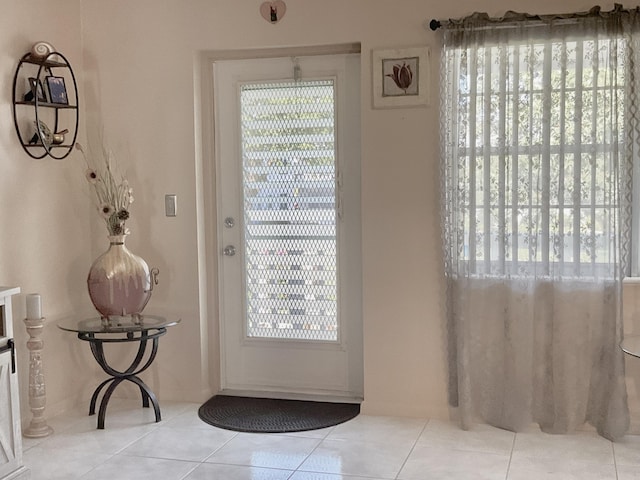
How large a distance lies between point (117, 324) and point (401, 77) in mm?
1843

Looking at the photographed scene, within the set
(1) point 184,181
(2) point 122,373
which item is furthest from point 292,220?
(2) point 122,373

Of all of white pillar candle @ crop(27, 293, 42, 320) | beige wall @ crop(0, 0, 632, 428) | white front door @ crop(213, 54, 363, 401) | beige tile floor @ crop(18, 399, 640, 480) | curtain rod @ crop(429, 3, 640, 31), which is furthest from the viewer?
white front door @ crop(213, 54, 363, 401)

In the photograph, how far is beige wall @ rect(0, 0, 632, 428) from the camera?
3.85 metres

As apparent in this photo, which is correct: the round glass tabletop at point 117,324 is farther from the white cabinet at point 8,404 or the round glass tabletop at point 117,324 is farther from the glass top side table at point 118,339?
the white cabinet at point 8,404

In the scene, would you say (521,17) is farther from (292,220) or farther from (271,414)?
(271,414)

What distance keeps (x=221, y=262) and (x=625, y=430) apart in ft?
7.27

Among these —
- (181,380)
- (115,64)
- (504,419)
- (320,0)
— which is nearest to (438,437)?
(504,419)

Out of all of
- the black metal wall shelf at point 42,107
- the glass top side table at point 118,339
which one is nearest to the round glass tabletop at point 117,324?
the glass top side table at point 118,339

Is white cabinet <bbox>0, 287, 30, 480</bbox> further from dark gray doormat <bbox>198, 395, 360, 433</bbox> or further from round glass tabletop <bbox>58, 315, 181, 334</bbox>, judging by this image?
dark gray doormat <bbox>198, 395, 360, 433</bbox>

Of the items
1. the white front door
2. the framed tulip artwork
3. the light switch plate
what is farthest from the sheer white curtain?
the light switch plate

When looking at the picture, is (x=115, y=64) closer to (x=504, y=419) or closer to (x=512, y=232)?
(x=512, y=232)

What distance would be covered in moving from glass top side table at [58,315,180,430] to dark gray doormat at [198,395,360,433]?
0.33 meters

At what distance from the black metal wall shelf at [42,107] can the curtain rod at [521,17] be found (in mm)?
1903

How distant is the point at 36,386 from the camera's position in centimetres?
381
